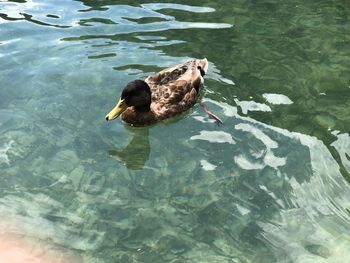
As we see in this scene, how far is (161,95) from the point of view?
8312mm

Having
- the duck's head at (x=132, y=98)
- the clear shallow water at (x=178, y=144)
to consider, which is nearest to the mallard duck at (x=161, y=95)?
the duck's head at (x=132, y=98)

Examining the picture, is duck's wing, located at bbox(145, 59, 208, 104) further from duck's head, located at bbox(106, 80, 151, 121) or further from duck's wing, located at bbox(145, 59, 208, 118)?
duck's head, located at bbox(106, 80, 151, 121)

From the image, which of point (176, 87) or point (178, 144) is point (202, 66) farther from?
point (178, 144)

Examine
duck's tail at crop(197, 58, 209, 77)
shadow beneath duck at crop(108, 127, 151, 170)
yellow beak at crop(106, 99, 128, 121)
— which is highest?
duck's tail at crop(197, 58, 209, 77)

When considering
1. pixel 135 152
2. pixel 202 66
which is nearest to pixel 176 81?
pixel 202 66

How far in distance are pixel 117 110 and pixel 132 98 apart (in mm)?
277

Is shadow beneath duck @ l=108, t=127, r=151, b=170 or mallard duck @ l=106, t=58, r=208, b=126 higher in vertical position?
mallard duck @ l=106, t=58, r=208, b=126

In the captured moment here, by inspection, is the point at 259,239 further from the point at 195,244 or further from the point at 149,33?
the point at 149,33

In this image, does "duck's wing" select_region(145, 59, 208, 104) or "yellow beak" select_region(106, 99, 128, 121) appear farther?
"duck's wing" select_region(145, 59, 208, 104)

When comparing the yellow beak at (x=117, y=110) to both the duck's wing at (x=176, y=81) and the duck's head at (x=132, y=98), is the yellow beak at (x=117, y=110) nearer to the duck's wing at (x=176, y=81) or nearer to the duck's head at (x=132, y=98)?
the duck's head at (x=132, y=98)

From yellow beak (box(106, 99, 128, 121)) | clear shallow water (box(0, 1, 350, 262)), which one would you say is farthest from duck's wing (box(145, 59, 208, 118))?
yellow beak (box(106, 99, 128, 121))

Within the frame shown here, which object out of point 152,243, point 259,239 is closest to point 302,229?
point 259,239

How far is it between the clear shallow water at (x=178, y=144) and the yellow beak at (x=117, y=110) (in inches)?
11.6

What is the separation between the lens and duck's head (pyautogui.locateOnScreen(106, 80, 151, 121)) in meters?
7.65
